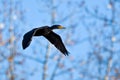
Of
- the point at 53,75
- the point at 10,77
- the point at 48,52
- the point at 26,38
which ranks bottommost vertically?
the point at 26,38

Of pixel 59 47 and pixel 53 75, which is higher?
pixel 53 75

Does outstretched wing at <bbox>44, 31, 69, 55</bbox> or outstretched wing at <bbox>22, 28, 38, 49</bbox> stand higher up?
outstretched wing at <bbox>44, 31, 69, 55</bbox>

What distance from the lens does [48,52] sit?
10992 millimetres

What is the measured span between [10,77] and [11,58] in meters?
0.84

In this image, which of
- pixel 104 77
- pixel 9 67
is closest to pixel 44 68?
pixel 9 67

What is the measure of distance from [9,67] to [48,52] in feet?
4.68

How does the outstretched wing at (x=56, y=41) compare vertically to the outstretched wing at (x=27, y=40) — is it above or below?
above

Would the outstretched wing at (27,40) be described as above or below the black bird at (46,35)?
below

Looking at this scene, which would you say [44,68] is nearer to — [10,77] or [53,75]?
[53,75]

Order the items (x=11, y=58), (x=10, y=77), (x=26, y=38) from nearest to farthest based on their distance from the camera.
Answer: (x=26, y=38) < (x=10, y=77) < (x=11, y=58)

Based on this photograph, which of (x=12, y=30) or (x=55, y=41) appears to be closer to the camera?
(x=55, y=41)

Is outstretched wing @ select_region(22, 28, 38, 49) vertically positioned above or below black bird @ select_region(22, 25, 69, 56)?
below

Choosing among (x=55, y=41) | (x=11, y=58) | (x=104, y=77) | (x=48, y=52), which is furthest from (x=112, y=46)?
(x=55, y=41)

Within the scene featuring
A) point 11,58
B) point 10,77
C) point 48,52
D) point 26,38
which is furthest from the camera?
point 48,52
